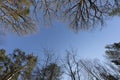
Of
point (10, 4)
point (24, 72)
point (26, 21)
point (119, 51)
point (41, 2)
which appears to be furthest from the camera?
point (24, 72)

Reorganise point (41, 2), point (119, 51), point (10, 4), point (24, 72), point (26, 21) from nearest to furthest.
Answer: point (41, 2)
point (10, 4)
point (26, 21)
point (119, 51)
point (24, 72)

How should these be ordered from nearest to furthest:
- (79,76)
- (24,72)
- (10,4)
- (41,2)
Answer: (41,2)
(10,4)
(24,72)
(79,76)

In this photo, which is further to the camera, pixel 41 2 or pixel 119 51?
pixel 119 51

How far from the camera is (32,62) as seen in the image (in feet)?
69.0

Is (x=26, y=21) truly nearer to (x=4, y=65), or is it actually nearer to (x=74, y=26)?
(x=74, y=26)

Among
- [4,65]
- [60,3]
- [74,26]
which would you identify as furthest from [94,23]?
[4,65]

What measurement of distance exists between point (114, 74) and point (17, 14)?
10.8 metres

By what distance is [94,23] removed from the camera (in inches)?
429

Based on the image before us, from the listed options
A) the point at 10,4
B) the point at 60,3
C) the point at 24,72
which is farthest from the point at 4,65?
the point at 60,3

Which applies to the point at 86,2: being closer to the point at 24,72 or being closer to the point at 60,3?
the point at 60,3

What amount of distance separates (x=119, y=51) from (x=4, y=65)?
33.5ft

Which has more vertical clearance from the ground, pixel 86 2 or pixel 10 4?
pixel 10 4

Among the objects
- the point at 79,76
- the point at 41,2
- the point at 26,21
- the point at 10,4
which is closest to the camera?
the point at 41,2

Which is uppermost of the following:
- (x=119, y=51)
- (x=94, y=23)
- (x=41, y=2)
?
(x=119, y=51)
